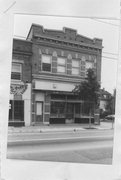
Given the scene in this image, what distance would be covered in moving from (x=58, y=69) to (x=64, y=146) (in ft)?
1.24

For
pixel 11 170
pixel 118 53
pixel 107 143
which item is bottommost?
pixel 11 170

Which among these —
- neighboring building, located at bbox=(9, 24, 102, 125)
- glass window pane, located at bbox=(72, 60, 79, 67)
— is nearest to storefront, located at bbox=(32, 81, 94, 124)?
neighboring building, located at bbox=(9, 24, 102, 125)

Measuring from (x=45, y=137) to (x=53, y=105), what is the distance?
0.16 meters

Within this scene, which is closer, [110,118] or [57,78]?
[110,118]

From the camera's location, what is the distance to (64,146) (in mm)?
749

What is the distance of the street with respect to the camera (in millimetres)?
715

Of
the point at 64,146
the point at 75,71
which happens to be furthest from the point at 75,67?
the point at 64,146

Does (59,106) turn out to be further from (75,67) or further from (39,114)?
(75,67)

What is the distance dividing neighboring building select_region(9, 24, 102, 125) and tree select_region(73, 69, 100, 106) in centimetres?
2

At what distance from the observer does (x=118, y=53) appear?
724 millimetres

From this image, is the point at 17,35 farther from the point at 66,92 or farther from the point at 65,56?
the point at 66,92

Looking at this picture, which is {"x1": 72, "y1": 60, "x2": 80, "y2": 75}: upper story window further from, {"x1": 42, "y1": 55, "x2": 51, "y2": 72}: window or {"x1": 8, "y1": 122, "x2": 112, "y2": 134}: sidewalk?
{"x1": 8, "y1": 122, "x2": 112, "y2": 134}: sidewalk

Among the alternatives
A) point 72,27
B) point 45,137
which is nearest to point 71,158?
point 45,137

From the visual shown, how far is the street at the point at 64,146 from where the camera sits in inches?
28.2
